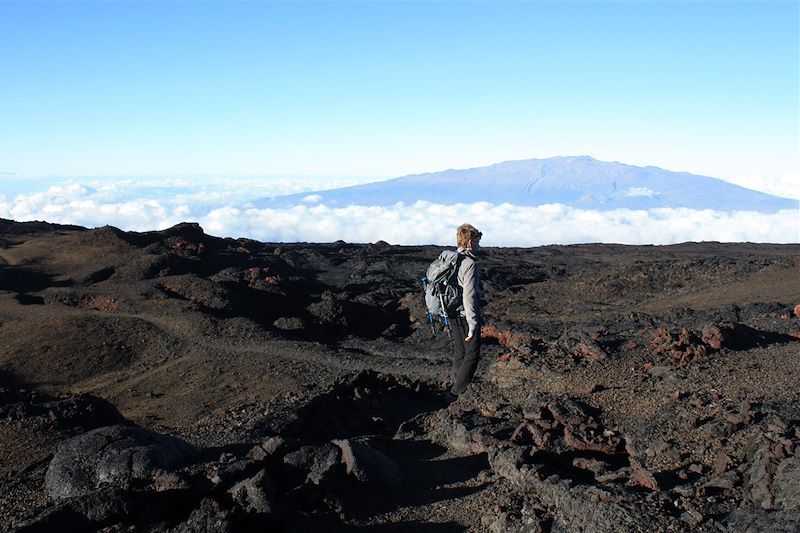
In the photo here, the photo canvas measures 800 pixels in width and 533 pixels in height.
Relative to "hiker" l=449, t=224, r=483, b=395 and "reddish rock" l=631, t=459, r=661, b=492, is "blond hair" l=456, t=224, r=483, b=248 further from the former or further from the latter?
"reddish rock" l=631, t=459, r=661, b=492

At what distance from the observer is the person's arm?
8117mm

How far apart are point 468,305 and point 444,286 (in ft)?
1.06

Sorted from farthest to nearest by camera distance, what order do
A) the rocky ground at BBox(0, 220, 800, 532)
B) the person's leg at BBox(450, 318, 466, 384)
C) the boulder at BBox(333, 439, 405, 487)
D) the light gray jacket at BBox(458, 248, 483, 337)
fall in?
the person's leg at BBox(450, 318, 466, 384) < the light gray jacket at BBox(458, 248, 483, 337) < the boulder at BBox(333, 439, 405, 487) < the rocky ground at BBox(0, 220, 800, 532)

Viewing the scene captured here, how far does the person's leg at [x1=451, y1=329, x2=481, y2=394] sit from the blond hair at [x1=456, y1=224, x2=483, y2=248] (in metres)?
0.97

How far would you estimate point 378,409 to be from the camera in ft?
34.5

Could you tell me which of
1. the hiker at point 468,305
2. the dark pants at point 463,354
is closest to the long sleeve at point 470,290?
the hiker at point 468,305

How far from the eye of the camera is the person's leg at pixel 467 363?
8.50 m

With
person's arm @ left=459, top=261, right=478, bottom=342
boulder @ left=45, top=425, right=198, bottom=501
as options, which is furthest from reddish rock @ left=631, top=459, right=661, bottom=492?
boulder @ left=45, top=425, right=198, bottom=501

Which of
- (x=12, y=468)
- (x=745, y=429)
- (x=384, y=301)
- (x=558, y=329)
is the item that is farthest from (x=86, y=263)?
(x=745, y=429)

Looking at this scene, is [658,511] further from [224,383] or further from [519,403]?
[224,383]

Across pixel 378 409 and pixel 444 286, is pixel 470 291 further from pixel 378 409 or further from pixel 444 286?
pixel 378 409

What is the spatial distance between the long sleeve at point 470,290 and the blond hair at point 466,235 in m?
0.18

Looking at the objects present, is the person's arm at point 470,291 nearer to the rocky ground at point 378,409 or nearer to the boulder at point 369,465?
the rocky ground at point 378,409

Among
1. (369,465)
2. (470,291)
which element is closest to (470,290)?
(470,291)
